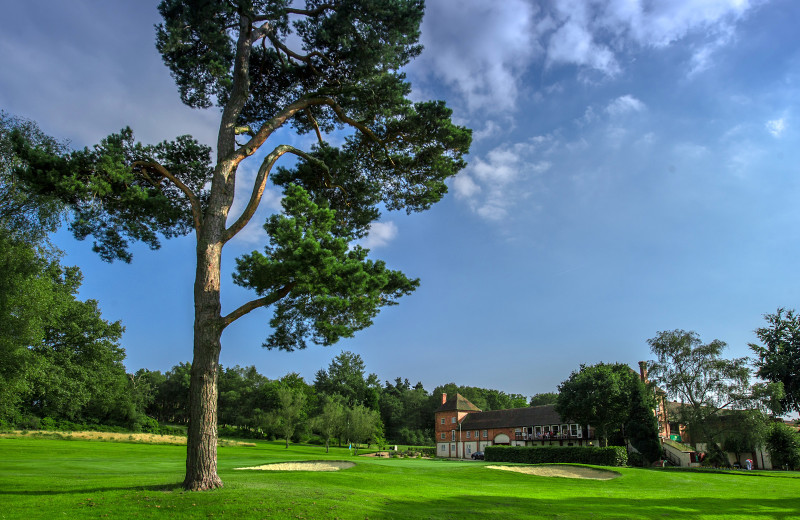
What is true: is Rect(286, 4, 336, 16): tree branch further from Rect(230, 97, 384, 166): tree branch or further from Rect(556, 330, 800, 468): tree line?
Rect(556, 330, 800, 468): tree line

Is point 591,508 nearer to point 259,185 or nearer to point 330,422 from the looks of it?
point 259,185

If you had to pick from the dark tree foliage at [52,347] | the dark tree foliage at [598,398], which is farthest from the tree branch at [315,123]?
the dark tree foliage at [598,398]

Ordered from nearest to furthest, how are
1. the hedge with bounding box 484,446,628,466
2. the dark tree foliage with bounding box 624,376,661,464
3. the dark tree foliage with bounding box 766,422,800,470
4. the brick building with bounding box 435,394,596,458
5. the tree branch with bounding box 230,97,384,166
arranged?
the tree branch with bounding box 230,97,384,166, the hedge with bounding box 484,446,628,466, the dark tree foliage with bounding box 766,422,800,470, the dark tree foliage with bounding box 624,376,661,464, the brick building with bounding box 435,394,596,458

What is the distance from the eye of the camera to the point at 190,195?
13.8 m

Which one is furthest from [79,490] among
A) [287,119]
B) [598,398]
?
[598,398]

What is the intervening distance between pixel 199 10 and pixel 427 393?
98.3m

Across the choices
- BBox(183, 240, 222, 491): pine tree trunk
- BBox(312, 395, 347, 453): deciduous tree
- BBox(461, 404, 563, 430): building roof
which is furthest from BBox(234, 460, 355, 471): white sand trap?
BBox(461, 404, 563, 430): building roof

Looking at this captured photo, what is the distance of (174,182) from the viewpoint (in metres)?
13.9

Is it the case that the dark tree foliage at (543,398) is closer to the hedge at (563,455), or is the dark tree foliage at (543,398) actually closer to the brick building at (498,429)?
the brick building at (498,429)

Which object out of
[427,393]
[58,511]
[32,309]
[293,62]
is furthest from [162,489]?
[427,393]

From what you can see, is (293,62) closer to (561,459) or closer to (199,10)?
(199,10)

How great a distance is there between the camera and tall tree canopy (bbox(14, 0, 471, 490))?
1152 cm

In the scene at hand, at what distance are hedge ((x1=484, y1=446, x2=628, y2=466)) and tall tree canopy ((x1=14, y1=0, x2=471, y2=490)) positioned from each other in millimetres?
30065

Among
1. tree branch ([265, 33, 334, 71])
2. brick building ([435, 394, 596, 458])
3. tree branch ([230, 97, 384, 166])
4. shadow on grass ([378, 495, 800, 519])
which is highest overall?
tree branch ([265, 33, 334, 71])
